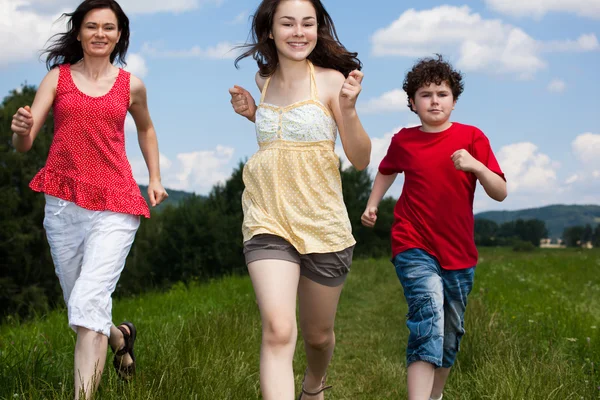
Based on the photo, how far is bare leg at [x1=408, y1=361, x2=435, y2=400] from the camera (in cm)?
406

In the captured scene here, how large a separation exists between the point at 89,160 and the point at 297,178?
128 cm

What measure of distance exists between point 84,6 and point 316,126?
1.69 meters

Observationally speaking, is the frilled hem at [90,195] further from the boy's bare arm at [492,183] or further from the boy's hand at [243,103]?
the boy's bare arm at [492,183]

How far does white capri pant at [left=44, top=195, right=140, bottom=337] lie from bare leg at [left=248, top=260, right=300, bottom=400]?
3.10 ft

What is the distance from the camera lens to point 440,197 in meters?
4.26

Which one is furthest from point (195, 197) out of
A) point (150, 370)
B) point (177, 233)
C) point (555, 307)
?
point (150, 370)

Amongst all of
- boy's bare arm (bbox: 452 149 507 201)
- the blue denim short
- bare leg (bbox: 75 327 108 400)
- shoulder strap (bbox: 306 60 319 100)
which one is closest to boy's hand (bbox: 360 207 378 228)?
the blue denim short

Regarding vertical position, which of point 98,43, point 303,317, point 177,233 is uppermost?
point 98,43

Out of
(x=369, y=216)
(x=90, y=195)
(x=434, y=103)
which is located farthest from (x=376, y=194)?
(x=90, y=195)

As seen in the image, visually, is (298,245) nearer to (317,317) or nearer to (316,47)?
(317,317)

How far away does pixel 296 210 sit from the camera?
3.92 metres

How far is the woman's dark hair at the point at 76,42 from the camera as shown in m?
4.52

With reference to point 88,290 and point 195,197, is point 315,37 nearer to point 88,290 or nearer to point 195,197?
point 88,290

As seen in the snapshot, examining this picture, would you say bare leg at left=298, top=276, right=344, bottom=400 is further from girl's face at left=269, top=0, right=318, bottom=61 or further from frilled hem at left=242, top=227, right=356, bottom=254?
girl's face at left=269, top=0, right=318, bottom=61
